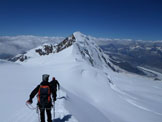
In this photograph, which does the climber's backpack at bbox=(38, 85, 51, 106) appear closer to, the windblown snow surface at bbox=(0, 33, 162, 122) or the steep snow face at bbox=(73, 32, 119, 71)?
the windblown snow surface at bbox=(0, 33, 162, 122)

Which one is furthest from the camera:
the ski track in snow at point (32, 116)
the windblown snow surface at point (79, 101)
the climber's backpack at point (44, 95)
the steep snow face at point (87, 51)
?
the steep snow face at point (87, 51)

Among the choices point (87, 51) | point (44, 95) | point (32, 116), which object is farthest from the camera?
point (87, 51)

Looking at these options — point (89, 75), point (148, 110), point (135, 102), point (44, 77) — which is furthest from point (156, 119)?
point (44, 77)

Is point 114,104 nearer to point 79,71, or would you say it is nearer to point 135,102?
point 135,102

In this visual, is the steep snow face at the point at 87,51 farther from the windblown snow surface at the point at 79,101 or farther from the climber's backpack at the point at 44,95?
the climber's backpack at the point at 44,95

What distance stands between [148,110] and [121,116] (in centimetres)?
618

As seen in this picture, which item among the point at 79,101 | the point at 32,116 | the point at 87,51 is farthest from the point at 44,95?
the point at 87,51

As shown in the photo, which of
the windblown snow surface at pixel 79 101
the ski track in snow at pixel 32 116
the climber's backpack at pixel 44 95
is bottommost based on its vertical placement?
the windblown snow surface at pixel 79 101

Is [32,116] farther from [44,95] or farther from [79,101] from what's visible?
[79,101]

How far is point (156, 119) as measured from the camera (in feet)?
53.8

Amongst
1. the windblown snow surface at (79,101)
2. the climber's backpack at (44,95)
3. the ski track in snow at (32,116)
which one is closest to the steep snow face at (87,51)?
the windblown snow surface at (79,101)

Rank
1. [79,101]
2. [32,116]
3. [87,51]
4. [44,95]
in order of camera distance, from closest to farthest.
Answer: [44,95], [32,116], [79,101], [87,51]

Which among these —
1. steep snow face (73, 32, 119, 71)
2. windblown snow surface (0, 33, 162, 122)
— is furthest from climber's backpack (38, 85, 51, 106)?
steep snow face (73, 32, 119, 71)

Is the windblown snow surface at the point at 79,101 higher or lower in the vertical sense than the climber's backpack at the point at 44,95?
lower
